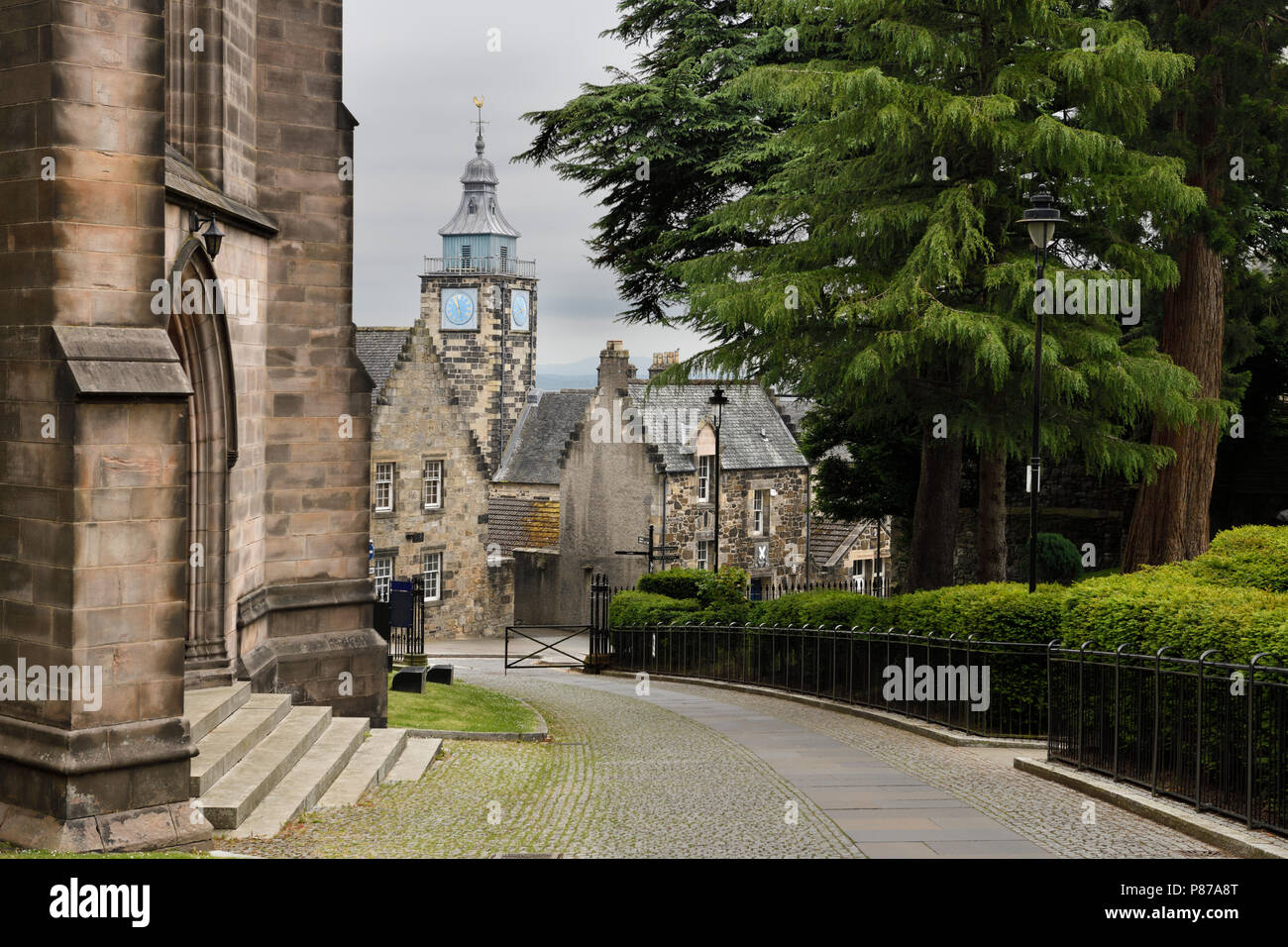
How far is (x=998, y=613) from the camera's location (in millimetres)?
14391

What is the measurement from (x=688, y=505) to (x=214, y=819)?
33.7 meters

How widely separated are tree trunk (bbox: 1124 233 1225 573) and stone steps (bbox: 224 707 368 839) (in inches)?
524

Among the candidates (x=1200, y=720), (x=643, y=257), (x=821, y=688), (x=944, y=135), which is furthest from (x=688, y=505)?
(x=1200, y=720)

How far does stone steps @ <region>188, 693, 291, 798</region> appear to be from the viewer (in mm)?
9242

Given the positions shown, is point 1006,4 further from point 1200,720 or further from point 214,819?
point 214,819

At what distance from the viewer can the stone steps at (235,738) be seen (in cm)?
924

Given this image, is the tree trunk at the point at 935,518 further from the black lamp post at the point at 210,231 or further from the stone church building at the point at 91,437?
the stone church building at the point at 91,437

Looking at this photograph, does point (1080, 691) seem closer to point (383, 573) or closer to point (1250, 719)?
point (1250, 719)

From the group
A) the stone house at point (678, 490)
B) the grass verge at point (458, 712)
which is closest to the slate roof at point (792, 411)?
the stone house at point (678, 490)

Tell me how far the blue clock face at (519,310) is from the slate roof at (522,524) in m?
28.6

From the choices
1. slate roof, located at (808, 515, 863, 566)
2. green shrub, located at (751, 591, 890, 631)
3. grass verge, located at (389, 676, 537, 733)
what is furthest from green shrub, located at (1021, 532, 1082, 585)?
slate roof, located at (808, 515, 863, 566)

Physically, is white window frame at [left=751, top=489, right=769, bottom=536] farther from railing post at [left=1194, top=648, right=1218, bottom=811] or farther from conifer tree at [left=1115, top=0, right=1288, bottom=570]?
railing post at [left=1194, top=648, right=1218, bottom=811]

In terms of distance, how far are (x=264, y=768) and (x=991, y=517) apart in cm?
1239

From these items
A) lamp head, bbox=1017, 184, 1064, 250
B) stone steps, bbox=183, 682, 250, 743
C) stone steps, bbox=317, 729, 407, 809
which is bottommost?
stone steps, bbox=317, 729, 407, 809
